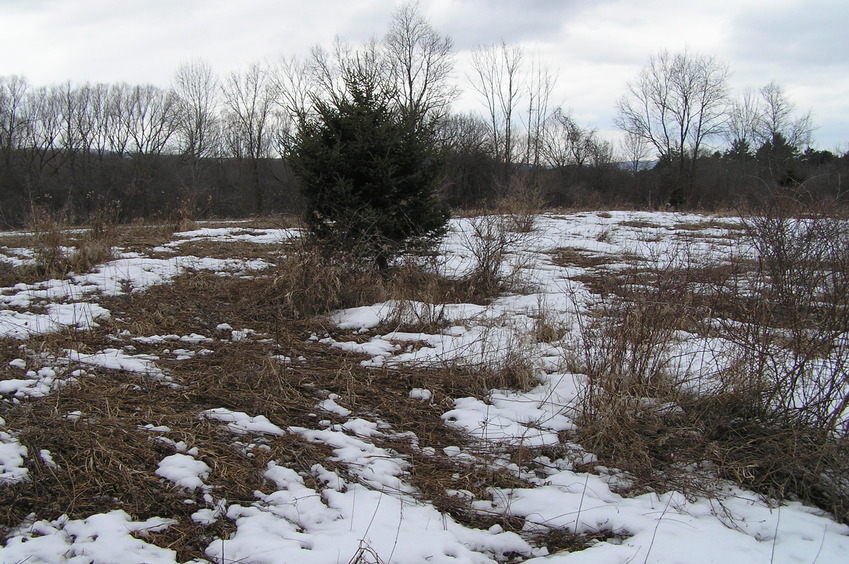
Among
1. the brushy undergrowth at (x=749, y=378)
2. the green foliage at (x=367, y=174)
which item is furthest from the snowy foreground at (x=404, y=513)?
the green foliage at (x=367, y=174)

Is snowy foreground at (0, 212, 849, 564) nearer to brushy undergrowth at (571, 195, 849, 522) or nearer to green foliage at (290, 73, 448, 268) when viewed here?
brushy undergrowth at (571, 195, 849, 522)

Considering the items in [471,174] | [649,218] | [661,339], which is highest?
[471,174]

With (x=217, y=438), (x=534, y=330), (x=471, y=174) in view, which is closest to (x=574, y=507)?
(x=217, y=438)

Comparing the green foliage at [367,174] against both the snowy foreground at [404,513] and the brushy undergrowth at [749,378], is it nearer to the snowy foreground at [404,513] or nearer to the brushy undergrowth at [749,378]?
the snowy foreground at [404,513]

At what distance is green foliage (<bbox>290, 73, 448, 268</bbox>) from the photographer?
6.26m

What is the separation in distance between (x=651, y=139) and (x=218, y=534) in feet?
126

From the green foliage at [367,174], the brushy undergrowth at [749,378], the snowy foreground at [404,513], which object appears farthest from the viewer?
the green foliage at [367,174]

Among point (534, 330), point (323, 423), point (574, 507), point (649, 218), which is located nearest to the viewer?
point (574, 507)

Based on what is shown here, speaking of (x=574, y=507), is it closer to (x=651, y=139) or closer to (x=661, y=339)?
(x=661, y=339)

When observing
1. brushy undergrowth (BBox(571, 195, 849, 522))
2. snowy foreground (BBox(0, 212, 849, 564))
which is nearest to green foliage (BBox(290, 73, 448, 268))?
snowy foreground (BBox(0, 212, 849, 564))

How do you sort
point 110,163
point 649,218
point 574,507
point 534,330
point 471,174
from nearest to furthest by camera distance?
1. point 574,507
2. point 534,330
3. point 649,218
4. point 471,174
5. point 110,163

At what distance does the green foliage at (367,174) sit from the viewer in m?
6.26

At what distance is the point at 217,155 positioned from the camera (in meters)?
41.2

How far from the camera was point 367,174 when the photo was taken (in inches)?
250
